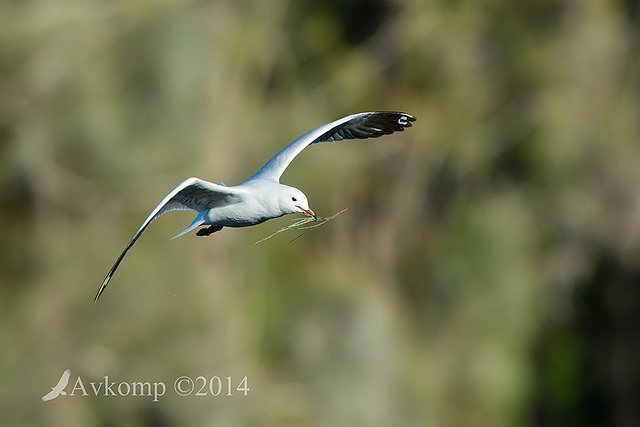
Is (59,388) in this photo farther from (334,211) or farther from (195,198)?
(195,198)

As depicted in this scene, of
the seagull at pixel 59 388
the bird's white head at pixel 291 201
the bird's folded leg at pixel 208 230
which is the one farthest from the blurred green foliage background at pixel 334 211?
the bird's white head at pixel 291 201

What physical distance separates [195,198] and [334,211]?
21.0ft

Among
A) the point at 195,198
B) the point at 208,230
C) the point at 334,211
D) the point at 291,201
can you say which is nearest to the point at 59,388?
the point at 334,211

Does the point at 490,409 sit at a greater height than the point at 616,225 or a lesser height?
lesser

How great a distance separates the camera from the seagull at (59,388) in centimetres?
723

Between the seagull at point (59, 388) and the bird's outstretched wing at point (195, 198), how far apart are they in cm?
455

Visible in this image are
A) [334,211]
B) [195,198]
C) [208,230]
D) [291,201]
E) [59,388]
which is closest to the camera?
[291,201]

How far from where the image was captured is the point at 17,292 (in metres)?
7.75

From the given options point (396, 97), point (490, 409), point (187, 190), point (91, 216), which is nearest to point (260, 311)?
point (91, 216)

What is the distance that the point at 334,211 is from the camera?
9352mm

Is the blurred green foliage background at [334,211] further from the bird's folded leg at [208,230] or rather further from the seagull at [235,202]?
the seagull at [235,202]

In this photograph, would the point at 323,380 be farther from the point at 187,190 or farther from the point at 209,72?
the point at 187,190

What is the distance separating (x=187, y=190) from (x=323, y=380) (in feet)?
21.7

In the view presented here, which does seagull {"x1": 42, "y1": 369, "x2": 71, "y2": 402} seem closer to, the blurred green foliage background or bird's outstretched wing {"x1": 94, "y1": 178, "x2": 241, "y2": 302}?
the blurred green foliage background
